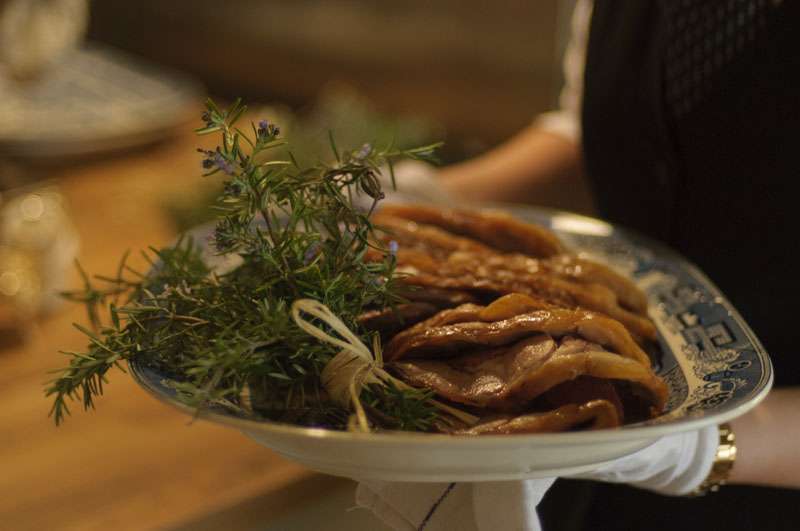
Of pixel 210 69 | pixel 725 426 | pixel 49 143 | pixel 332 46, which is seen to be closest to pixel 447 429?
pixel 725 426

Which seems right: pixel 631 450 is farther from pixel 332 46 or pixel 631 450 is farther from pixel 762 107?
pixel 332 46

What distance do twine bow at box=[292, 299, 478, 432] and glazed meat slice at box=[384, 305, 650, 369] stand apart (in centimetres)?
5

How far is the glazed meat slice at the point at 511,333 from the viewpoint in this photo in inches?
28.5

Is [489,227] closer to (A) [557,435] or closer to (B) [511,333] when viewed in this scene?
(B) [511,333]

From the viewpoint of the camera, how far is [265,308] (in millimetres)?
694

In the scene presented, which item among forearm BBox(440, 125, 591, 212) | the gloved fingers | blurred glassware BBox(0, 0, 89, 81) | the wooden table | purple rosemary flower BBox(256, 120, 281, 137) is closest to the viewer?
purple rosemary flower BBox(256, 120, 281, 137)

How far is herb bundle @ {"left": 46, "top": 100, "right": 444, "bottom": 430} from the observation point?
681 millimetres

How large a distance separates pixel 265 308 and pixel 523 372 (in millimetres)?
215

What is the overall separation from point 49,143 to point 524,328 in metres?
1.46

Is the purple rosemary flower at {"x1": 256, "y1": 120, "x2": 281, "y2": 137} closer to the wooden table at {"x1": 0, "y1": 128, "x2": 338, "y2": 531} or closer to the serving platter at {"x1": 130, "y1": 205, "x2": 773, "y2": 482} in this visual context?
the serving platter at {"x1": 130, "y1": 205, "x2": 773, "y2": 482}

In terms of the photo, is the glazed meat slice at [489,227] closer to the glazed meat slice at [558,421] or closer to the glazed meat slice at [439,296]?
the glazed meat slice at [439,296]

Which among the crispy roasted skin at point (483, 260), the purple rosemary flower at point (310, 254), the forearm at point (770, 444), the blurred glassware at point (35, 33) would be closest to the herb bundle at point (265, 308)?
the purple rosemary flower at point (310, 254)

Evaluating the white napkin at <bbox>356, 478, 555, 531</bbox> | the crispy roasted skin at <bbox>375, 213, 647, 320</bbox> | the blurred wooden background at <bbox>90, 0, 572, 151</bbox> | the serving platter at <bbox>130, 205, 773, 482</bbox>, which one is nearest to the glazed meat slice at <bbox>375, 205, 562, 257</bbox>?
the crispy roasted skin at <bbox>375, 213, 647, 320</bbox>

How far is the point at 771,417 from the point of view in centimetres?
97
